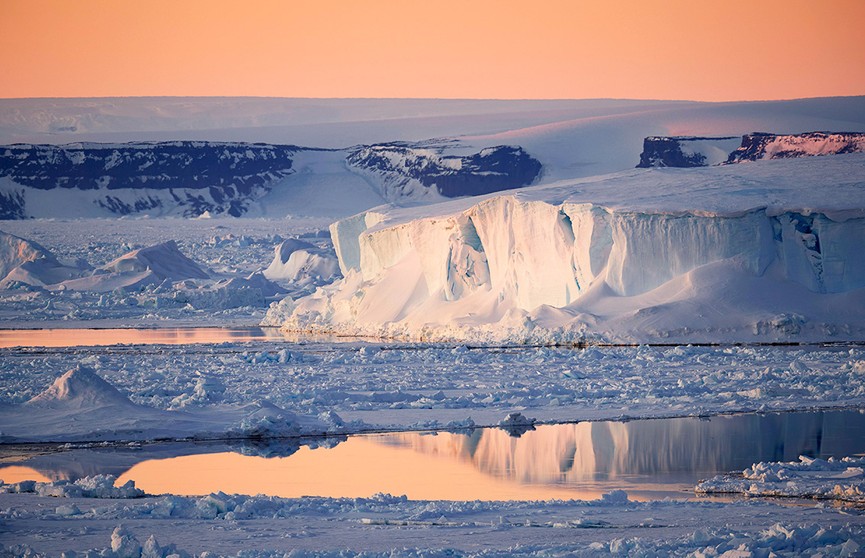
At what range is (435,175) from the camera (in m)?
66.6

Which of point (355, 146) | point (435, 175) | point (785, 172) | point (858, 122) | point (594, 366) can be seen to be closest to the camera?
point (594, 366)

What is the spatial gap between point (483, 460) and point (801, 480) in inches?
102

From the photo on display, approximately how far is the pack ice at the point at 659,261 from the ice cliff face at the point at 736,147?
19694 millimetres

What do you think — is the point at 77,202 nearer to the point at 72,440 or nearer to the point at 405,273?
the point at 405,273

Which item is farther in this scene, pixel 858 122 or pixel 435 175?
pixel 435 175

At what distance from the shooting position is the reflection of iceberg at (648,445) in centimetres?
966

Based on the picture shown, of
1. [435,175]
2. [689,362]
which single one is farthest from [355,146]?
[689,362]

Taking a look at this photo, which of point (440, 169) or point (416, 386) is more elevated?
point (440, 169)

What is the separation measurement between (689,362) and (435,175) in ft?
166

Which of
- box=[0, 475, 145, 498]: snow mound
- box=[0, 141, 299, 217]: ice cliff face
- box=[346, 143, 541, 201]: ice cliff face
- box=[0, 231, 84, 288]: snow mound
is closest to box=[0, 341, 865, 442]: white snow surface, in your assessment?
box=[0, 475, 145, 498]: snow mound

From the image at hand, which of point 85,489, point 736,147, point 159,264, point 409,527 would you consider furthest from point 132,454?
point 736,147

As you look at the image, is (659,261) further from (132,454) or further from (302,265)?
(302,265)

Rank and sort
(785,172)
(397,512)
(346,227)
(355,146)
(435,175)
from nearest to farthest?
(397,512) → (785,172) → (346,227) → (435,175) → (355,146)

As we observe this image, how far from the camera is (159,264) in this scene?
119 ft
